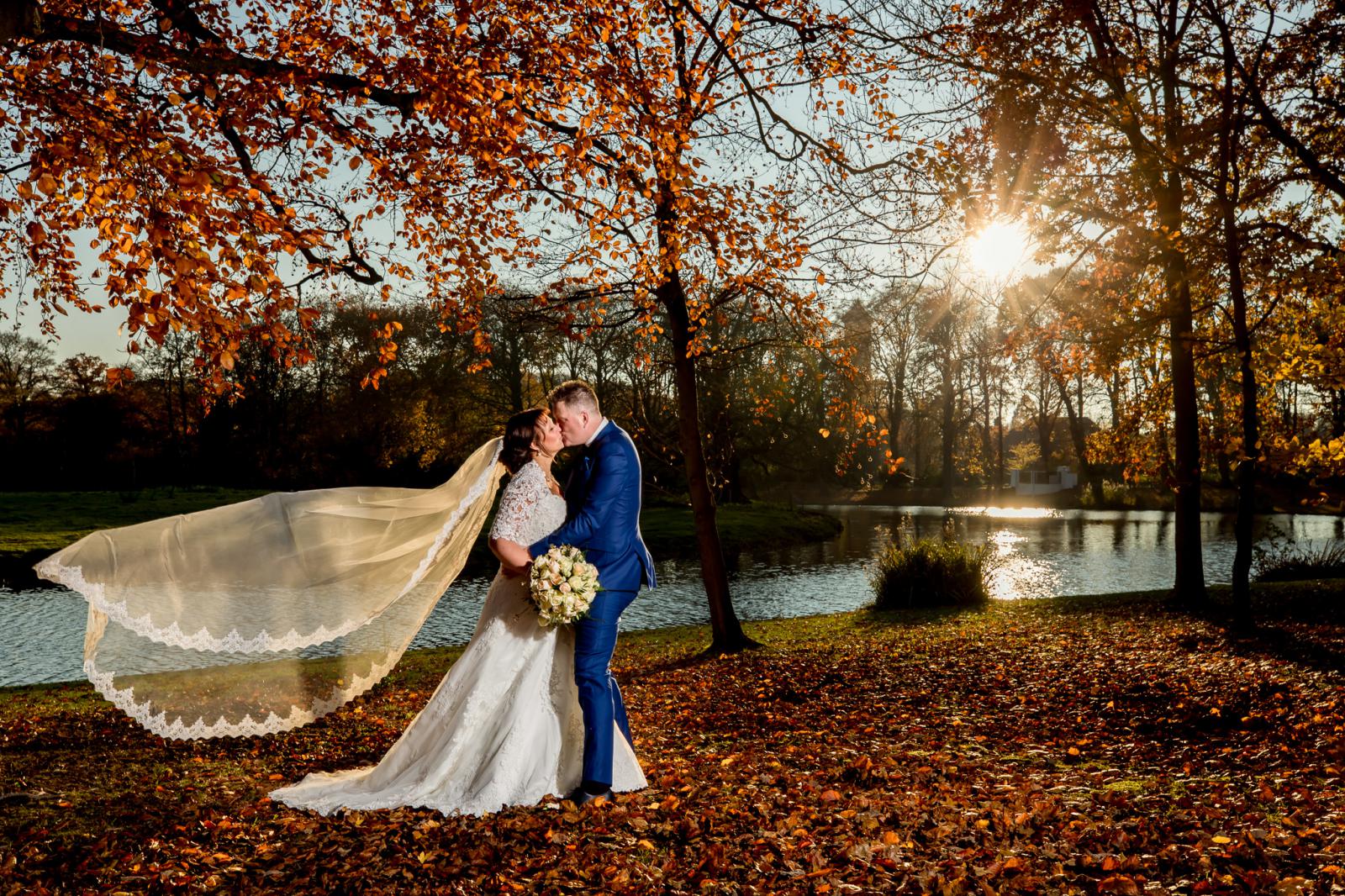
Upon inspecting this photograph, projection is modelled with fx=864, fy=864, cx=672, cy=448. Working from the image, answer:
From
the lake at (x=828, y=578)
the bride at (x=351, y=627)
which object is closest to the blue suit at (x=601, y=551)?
the bride at (x=351, y=627)

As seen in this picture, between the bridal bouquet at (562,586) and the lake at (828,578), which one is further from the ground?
the bridal bouquet at (562,586)

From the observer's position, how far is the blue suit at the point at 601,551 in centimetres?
497

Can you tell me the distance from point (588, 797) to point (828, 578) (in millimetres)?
19576

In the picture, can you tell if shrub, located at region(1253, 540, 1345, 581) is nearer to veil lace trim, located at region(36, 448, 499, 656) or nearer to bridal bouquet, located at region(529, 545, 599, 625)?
bridal bouquet, located at region(529, 545, 599, 625)

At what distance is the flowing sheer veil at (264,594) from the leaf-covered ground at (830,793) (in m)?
0.64

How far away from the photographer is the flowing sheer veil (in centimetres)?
536

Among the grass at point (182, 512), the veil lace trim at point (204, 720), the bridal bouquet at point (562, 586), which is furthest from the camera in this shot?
the grass at point (182, 512)

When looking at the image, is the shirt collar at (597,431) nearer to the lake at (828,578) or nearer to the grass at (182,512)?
the lake at (828,578)

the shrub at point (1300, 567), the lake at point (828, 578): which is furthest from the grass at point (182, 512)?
the shrub at point (1300, 567)

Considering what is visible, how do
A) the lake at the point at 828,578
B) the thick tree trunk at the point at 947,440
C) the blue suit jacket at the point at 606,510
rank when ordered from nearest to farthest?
the blue suit jacket at the point at 606,510 → the lake at the point at 828,578 → the thick tree trunk at the point at 947,440

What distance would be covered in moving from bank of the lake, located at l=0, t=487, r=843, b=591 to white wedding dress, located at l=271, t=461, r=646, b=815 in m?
21.4

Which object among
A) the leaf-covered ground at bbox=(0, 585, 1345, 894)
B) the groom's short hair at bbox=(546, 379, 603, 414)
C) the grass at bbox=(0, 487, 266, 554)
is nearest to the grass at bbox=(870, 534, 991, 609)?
the leaf-covered ground at bbox=(0, 585, 1345, 894)

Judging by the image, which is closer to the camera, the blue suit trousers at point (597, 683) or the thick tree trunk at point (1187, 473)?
the blue suit trousers at point (597, 683)

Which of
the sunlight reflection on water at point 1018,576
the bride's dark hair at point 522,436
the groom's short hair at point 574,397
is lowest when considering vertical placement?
the sunlight reflection on water at point 1018,576
